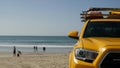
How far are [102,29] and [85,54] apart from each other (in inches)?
59.9

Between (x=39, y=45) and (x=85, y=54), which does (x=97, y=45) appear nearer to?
(x=85, y=54)

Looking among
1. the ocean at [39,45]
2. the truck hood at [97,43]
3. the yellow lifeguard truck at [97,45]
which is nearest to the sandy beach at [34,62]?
the yellow lifeguard truck at [97,45]

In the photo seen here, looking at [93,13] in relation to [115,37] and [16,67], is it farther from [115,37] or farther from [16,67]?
[16,67]

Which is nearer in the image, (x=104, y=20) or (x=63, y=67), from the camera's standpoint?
(x=104, y=20)

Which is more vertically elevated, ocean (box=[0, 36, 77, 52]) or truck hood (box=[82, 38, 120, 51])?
truck hood (box=[82, 38, 120, 51])

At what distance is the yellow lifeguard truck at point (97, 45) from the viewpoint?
5898mm

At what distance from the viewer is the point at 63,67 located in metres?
19.6

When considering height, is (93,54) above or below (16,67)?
above

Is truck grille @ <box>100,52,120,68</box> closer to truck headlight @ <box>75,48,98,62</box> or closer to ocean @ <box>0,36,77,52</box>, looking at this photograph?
truck headlight @ <box>75,48,98,62</box>

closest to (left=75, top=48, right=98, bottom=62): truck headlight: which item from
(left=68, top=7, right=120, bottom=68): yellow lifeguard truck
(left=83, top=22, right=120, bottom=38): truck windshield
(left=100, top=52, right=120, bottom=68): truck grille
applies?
(left=68, top=7, right=120, bottom=68): yellow lifeguard truck

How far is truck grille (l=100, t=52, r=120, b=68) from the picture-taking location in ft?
19.2

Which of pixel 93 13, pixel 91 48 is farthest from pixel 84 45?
pixel 93 13

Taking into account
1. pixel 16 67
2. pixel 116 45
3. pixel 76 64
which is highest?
pixel 116 45

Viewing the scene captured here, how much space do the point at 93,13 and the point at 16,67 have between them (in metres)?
12.5
